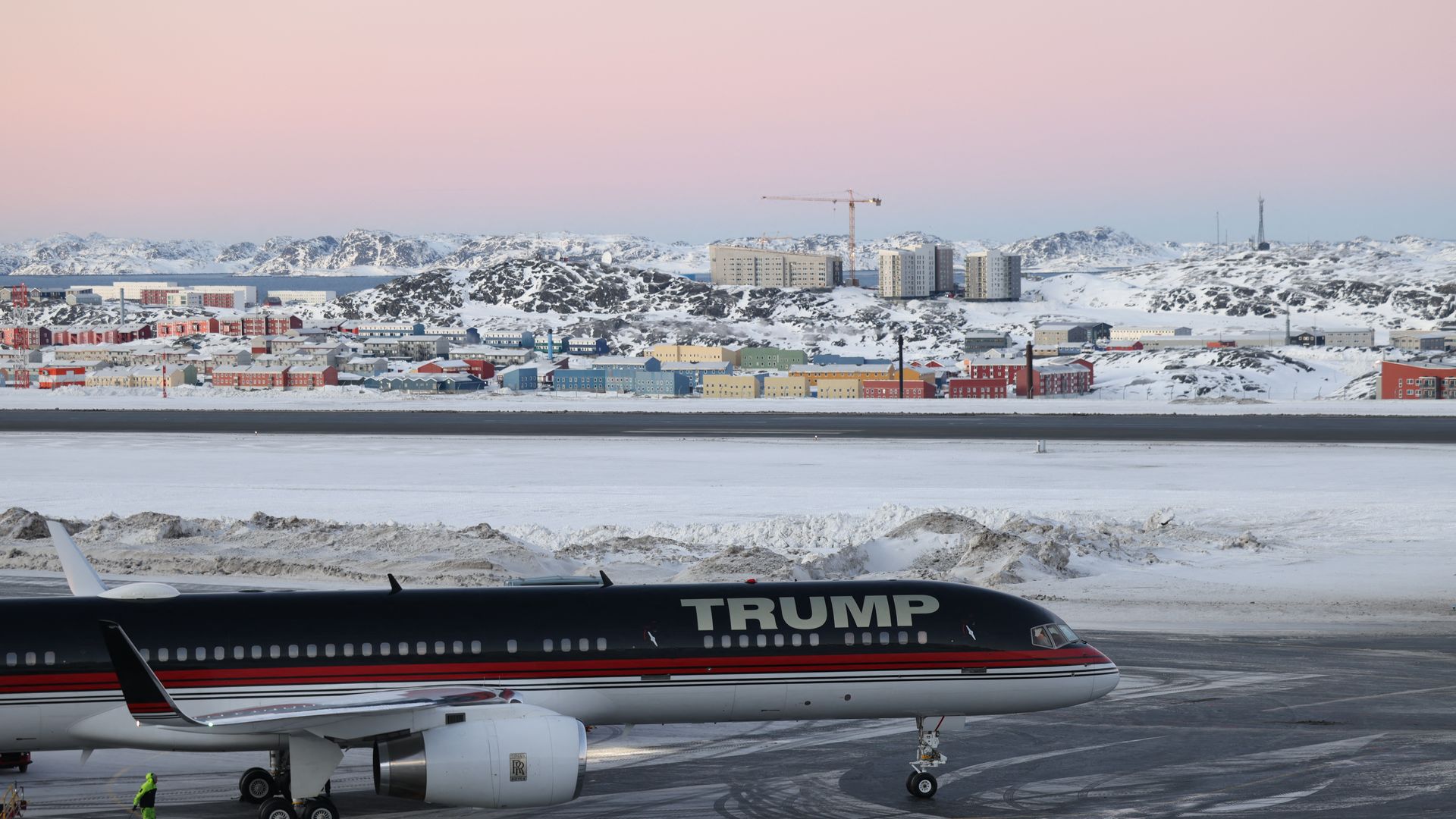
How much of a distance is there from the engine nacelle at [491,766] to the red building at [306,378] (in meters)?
175

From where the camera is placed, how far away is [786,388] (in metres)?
194

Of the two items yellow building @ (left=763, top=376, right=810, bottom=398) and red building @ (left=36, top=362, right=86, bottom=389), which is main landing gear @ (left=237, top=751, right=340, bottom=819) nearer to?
yellow building @ (left=763, top=376, right=810, bottom=398)

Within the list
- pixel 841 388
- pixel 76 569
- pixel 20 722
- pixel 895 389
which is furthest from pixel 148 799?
pixel 841 388

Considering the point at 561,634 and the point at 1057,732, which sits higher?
the point at 561,634

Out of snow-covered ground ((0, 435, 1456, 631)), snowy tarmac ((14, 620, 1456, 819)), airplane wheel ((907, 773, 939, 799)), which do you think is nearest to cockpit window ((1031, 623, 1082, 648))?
snowy tarmac ((14, 620, 1456, 819))

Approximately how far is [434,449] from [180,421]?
3349 centimetres

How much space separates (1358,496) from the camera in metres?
71.9

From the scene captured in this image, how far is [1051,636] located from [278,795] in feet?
49.1

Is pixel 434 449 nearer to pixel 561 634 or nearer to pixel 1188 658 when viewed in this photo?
pixel 1188 658

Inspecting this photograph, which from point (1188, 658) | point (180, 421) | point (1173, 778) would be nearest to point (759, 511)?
point (1188, 658)

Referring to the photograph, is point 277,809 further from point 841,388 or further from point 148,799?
point 841,388

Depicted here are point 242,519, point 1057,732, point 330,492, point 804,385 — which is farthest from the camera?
point 804,385

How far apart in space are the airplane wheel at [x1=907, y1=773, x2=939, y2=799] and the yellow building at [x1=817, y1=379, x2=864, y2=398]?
16101cm

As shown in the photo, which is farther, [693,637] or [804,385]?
[804,385]
